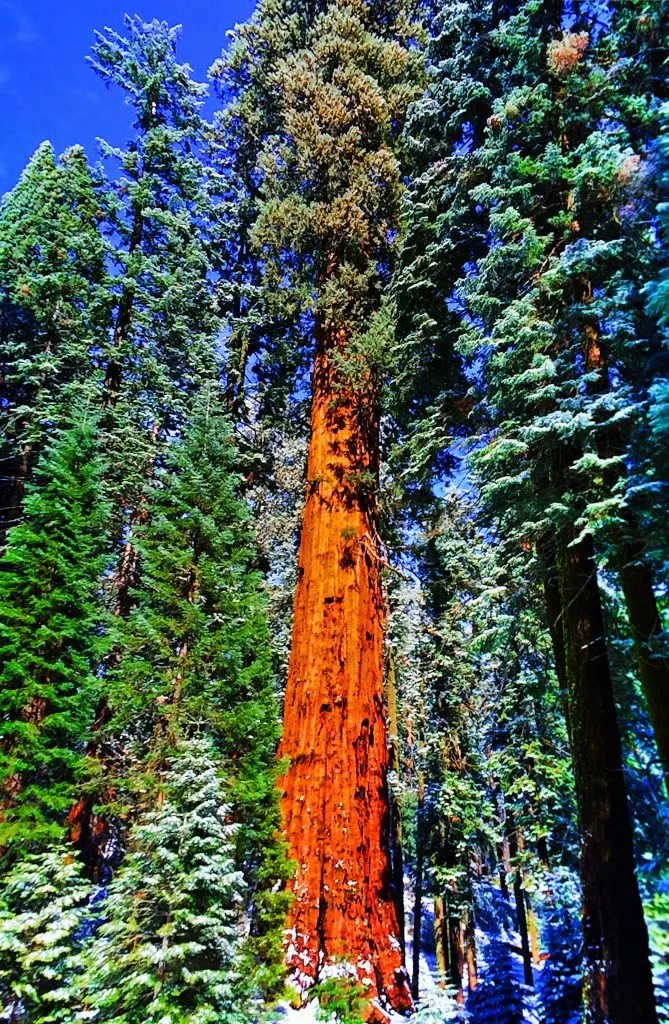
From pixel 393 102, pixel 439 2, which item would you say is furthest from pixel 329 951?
pixel 439 2

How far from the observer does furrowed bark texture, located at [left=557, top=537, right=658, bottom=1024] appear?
431 cm

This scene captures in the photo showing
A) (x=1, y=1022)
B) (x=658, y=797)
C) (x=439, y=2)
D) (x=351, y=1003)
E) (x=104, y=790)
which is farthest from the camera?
(x=439, y=2)

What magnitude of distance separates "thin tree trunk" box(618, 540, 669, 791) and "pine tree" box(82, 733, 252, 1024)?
4056 millimetres

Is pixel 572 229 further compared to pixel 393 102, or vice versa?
pixel 393 102

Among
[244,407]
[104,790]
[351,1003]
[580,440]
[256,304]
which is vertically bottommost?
[351,1003]

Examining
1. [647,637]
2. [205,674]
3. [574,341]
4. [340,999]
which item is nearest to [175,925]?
[205,674]

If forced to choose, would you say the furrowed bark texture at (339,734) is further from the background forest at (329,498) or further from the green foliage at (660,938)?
the green foliage at (660,938)

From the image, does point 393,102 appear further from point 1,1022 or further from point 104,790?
point 1,1022

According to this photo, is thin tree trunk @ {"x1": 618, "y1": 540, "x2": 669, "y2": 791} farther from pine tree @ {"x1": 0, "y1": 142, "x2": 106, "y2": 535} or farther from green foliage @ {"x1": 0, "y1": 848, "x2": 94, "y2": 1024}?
Result: pine tree @ {"x1": 0, "y1": 142, "x2": 106, "y2": 535}

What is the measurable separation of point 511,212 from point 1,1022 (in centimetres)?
758

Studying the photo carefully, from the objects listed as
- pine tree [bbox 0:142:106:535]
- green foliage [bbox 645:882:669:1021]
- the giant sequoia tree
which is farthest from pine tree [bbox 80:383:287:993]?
green foliage [bbox 645:882:669:1021]

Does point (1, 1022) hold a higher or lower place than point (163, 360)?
lower

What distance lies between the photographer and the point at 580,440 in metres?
5.33

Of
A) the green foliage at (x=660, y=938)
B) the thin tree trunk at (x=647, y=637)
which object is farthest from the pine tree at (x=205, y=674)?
the green foliage at (x=660, y=938)
